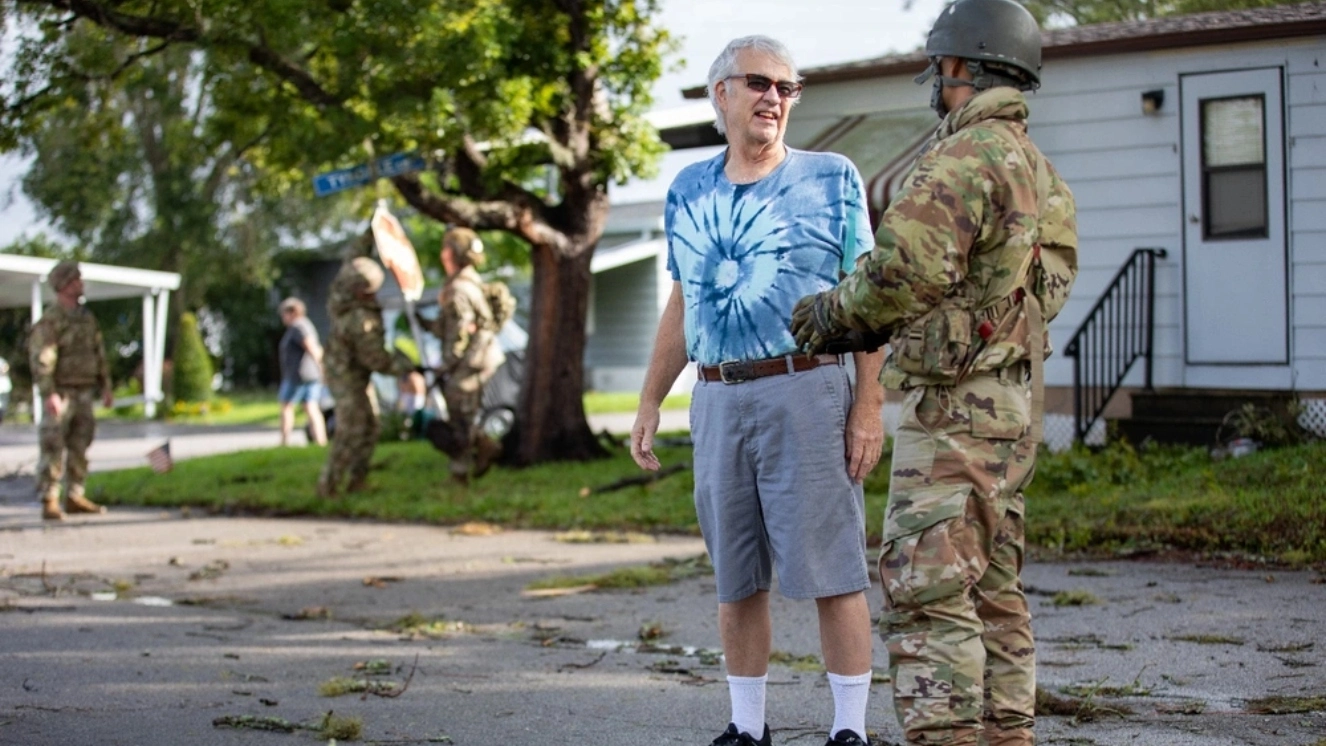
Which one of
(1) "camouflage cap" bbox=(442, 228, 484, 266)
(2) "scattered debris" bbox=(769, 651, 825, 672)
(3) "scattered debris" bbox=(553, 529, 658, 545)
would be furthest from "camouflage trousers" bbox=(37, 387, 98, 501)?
(2) "scattered debris" bbox=(769, 651, 825, 672)

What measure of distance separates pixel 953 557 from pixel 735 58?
1706mm

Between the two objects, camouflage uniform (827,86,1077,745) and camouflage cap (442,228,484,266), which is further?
camouflage cap (442,228,484,266)

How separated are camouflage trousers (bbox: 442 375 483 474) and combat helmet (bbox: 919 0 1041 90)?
10.2 m

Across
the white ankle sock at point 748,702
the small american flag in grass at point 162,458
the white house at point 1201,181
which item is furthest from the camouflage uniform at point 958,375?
the small american flag in grass at point 162,458

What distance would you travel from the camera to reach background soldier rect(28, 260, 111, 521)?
548 inches

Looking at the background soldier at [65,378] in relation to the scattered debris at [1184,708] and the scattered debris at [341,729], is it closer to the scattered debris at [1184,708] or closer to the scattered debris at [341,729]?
the scattered debris at [341,729]

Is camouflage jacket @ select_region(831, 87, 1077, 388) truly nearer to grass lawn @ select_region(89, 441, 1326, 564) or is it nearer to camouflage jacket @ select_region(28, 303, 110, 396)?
grass lawn @ select_region(89, 441, 1326, 564)

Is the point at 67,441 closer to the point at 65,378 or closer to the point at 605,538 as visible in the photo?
the point at 65,378

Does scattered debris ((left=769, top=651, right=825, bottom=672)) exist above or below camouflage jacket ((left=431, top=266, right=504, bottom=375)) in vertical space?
below

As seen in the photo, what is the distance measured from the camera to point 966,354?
398cm

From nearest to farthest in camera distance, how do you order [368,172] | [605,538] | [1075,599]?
[1075,599] < [605,538] < [368,172]

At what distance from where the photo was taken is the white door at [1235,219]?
13180 mm

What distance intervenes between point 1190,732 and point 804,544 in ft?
5.20

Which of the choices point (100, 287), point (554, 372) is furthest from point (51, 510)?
point (100, 287)
